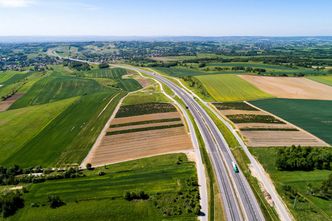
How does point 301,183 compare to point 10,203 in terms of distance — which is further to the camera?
point 301,183

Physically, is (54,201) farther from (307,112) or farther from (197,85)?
(197,85)

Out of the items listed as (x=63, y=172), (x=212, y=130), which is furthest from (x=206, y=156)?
(x=63, y=172)

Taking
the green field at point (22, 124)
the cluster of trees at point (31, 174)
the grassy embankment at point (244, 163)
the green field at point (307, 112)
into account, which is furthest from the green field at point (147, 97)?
the cluster of trees at point (31, 174)

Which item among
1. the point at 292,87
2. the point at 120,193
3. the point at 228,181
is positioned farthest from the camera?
the point at 292,87

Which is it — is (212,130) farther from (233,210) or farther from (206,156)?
(233,210)

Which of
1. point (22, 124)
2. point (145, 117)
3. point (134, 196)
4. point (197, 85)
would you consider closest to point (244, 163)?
point (134, 196)

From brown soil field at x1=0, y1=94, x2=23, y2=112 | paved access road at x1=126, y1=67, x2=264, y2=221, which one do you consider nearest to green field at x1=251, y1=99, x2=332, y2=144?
paved access road at x1=126, y1=67, x2=264, y2=221

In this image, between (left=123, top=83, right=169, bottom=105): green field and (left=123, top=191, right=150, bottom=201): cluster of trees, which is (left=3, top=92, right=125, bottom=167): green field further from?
(left=123, top=191, right=150, bottom=201): cluster of trees

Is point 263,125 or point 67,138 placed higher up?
point 263,125
